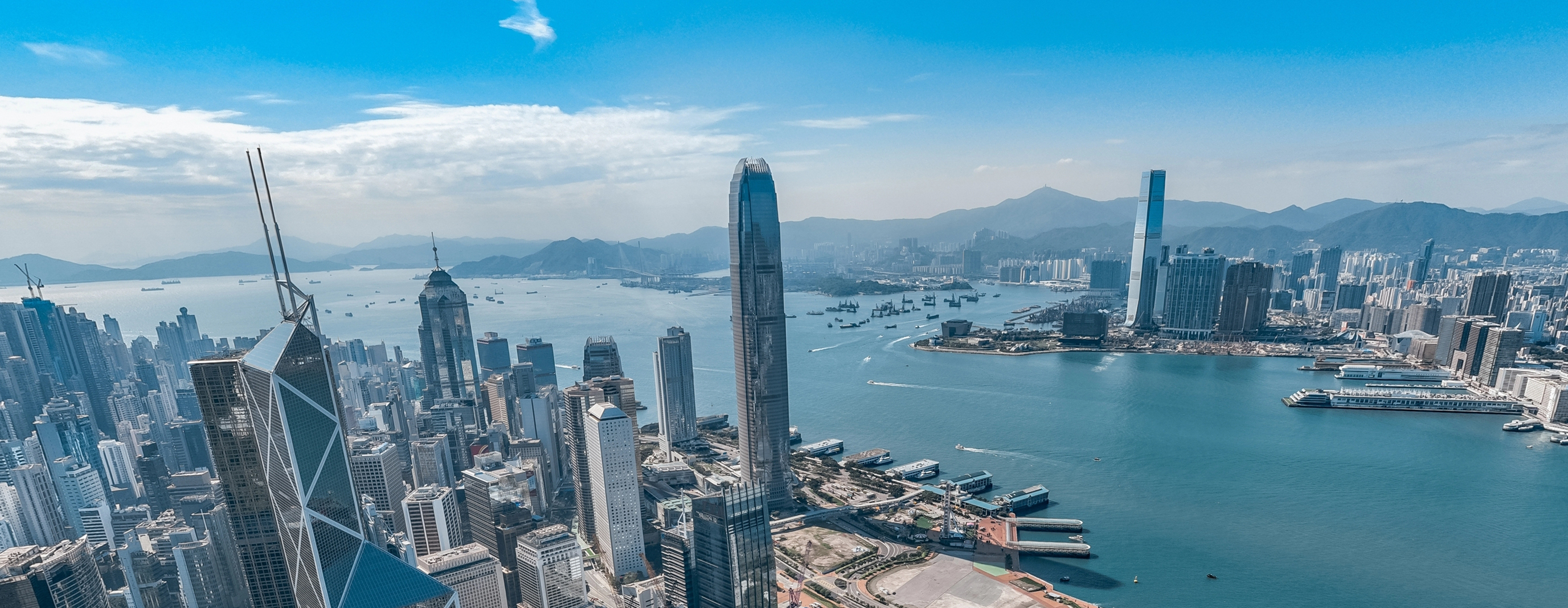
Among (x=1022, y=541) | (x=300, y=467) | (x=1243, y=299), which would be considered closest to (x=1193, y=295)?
(x=1243, y=299)

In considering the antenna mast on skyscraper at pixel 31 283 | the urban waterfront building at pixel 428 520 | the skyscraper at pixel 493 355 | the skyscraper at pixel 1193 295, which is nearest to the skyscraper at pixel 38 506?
the urban waterfront building at pixel 428 520

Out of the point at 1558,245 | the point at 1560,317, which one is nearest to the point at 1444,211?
the point at 1558,245

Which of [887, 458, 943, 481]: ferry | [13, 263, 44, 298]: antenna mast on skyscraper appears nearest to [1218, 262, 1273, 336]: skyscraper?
[887, 458, 943, 481]: ferry

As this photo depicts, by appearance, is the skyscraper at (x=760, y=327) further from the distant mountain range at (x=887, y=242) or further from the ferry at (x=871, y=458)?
the distant mountain range at (x=887, y=242)

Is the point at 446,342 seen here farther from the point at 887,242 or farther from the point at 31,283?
the point at 887,242

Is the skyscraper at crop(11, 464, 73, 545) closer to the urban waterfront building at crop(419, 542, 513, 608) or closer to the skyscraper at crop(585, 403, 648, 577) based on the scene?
the urban waterfront building at crop(419, 542, 513, 608)

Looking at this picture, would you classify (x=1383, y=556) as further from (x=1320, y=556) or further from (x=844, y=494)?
(x=844, y=494)

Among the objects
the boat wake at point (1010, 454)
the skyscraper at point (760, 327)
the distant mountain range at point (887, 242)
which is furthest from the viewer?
the distant mountain range at point (887, 242)

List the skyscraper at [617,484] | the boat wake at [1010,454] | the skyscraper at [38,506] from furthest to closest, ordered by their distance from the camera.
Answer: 1. the boat wake at [1010,454]
2. the skyscraper at [38,506]
3. the skyscraper at [617,484]
